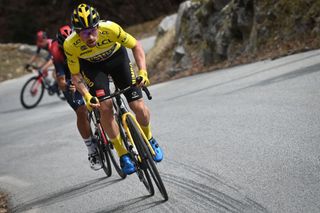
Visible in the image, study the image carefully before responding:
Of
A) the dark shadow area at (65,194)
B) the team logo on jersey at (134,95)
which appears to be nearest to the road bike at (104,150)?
the dark shadow area at (65,194)

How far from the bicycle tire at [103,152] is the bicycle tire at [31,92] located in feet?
37.2

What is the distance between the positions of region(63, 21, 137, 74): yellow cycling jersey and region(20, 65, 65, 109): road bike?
480 inches

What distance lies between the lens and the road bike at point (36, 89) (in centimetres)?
1873

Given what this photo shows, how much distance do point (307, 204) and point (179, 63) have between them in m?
13.1

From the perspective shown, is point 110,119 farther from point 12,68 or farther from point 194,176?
point 12,68

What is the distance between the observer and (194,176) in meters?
6.76

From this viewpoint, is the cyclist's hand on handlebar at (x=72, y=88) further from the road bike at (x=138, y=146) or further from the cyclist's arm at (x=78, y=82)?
the road bike at (x=138, y=146)

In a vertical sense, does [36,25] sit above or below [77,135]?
below

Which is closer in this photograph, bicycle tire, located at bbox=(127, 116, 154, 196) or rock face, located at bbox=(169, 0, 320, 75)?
bicycle tire, located at bbox=(127, 116, 154, 196)

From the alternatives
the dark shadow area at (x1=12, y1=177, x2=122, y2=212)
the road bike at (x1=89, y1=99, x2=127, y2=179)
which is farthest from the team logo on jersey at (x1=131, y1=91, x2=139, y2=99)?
the dark shadow area at (x1=12, y1=177, x2=122, y2=212)

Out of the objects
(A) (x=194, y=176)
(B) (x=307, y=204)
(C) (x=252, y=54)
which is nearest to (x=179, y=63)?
(C) (x=252, y=54)

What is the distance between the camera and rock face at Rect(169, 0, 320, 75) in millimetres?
13633

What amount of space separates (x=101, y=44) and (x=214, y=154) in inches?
83.2

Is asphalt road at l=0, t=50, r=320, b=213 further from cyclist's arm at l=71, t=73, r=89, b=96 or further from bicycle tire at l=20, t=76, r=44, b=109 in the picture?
bicycle tire at l=20, t=76, r=44, b=109
